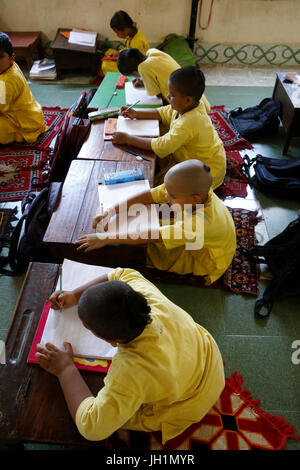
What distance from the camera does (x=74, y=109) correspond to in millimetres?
2635

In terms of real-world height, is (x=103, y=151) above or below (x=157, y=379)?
above

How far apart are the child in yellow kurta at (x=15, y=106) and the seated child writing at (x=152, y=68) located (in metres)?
0.95

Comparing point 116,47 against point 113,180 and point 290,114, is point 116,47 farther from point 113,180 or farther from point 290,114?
point 113,180

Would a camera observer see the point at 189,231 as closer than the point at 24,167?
Yes

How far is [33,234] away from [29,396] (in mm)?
1204

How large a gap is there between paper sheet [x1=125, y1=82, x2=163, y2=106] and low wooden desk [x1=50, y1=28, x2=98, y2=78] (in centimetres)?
185

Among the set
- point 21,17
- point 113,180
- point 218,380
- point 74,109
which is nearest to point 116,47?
point 21,17

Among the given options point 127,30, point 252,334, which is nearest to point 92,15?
point 127,30

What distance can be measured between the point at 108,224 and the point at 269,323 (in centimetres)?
113

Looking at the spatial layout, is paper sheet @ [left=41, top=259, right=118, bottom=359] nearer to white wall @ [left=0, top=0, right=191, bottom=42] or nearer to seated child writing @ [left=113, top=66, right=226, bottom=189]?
seated child writing @ [left=113, top=66, right=226, bottom=189]

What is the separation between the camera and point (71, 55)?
4.36 meters

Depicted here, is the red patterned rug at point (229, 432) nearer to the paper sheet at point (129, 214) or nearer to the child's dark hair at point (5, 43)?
the paper sheet at point (129, 214)

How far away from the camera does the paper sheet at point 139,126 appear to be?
92.2 inches

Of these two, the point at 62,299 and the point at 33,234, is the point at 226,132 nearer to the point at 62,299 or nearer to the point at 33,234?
the point at 33,234
